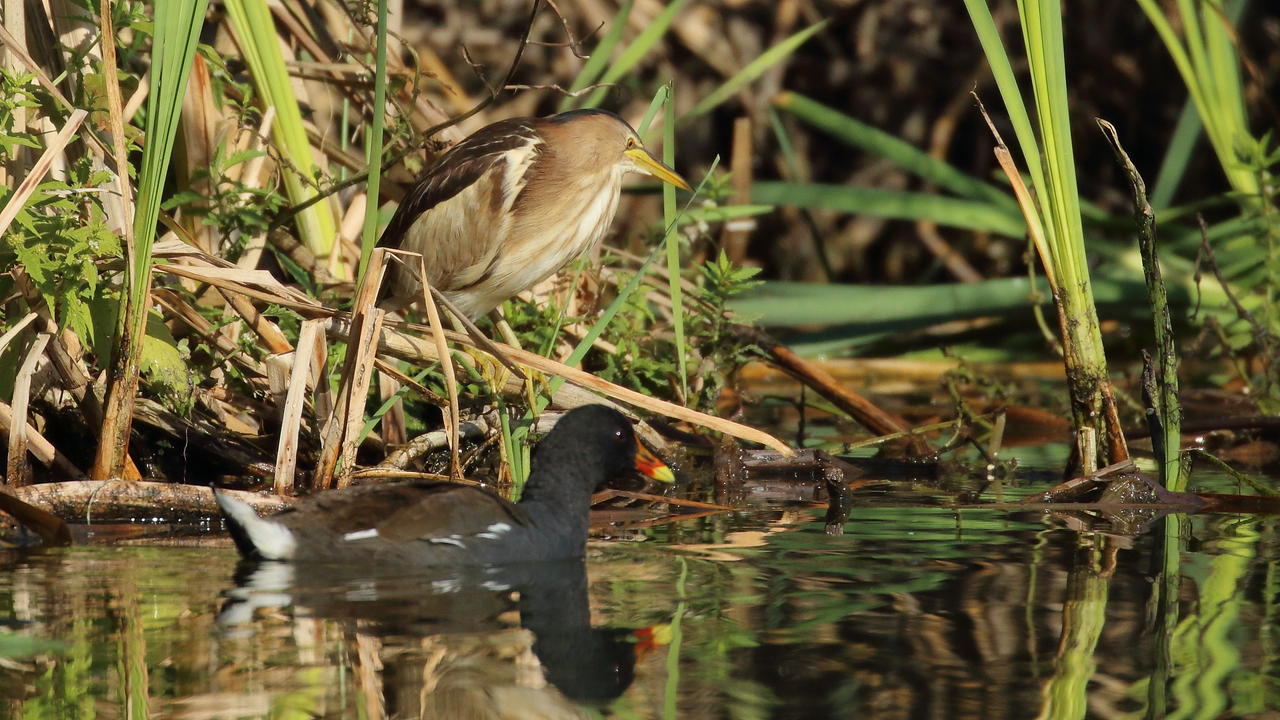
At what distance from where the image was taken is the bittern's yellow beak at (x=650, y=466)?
16.2 ft

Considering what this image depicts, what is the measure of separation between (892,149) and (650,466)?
11.3 ft

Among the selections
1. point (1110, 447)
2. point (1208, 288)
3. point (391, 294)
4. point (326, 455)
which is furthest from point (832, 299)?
point (326, 455)

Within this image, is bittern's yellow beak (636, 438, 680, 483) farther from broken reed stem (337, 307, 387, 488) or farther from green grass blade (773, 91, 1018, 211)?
green grass blade (773, 91, 1018, 211)

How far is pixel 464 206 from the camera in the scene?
642 cm

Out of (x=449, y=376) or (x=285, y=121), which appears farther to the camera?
(x=285, y=121)

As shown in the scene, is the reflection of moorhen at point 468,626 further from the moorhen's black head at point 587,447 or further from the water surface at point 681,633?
the moorhen's black head at point 587,447

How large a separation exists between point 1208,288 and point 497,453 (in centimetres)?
387

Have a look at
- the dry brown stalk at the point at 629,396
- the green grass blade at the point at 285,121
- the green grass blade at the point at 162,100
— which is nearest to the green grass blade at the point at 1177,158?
the dry brown stalk at the point at 629,396

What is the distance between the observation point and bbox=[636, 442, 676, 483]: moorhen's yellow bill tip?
4.93m

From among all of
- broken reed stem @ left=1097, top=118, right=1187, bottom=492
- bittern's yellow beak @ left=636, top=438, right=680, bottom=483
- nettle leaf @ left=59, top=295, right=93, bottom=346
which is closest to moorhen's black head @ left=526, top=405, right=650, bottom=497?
bittern's yellow beak @ left=636, top=438, right=680, bottom=483

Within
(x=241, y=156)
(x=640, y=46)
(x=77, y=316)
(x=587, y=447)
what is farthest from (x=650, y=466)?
(x=640, y=46)

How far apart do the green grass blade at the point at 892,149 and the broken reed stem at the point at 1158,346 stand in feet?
8.92

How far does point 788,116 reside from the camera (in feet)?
34.8

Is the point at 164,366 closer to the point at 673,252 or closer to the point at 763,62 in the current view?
the point at 673,252
